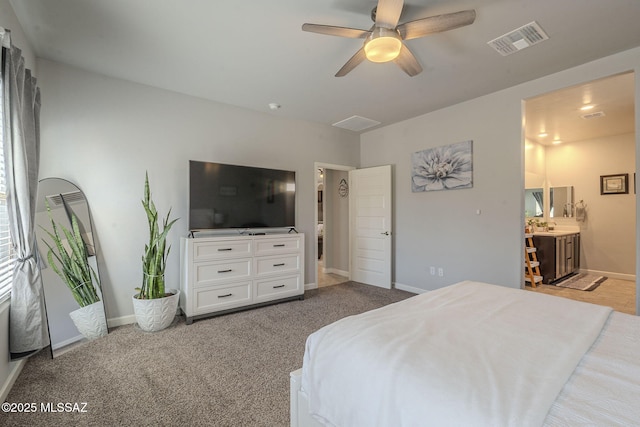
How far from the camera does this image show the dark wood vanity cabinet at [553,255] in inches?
192

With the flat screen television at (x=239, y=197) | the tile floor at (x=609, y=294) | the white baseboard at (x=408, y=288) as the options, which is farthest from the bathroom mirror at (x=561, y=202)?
the flat screen television at (x=239, y=197)

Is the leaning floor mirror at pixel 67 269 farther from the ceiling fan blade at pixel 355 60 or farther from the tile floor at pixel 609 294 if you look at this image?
the tile floor at pixel 609 294

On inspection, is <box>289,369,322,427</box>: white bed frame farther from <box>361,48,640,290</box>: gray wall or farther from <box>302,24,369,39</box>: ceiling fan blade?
<box>361,48,640,290</box>: gray wall

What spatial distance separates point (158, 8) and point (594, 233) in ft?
25.0

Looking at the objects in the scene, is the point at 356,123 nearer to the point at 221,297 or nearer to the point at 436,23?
the point at 436,23

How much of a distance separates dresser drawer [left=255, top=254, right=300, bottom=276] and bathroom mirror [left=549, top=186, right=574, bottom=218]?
5.65 m

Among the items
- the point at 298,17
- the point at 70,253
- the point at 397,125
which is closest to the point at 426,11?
the point at 298,17

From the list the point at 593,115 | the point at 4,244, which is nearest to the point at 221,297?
the point at 4,244

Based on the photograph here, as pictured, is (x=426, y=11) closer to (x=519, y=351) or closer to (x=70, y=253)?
(x=519, y=351)

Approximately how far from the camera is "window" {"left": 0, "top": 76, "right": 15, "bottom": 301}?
6.49ft

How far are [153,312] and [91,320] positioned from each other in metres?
0.53

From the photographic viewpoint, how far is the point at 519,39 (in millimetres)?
2414

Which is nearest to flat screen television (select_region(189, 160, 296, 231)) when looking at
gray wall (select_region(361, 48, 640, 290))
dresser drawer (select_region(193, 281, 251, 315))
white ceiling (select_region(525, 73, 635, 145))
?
dresser drawer (select_region(193, 281, 251, 315))

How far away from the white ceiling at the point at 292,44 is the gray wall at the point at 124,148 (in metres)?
0.20
